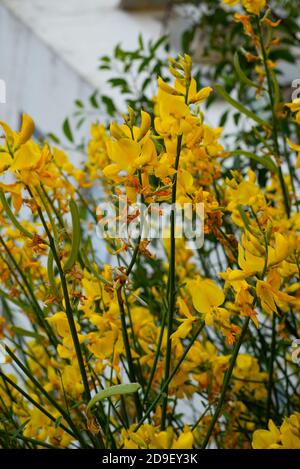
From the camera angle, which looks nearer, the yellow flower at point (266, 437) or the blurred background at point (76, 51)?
the yellow flower at point (266, 437)

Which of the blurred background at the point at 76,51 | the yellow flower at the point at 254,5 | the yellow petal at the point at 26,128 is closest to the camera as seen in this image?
the yellow petal at the point at 26,128

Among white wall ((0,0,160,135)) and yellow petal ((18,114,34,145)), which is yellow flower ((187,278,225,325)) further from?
white wall ((0,0,160,135))

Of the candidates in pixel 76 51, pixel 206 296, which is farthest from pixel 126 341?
pixel 76 51

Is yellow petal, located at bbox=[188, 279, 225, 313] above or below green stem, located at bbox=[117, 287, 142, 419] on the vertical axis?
above

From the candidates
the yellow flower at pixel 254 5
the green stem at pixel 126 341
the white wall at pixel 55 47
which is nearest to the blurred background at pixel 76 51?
the white wall at pixel 55 47

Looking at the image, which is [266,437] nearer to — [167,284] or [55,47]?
[167,284]

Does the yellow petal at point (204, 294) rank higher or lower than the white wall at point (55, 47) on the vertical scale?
lower

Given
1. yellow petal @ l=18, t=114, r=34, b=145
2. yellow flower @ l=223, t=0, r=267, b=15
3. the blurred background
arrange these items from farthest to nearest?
the blurred background → yellow flower @ l=223, t=0, r=267, b=15 → yellow petal @ l=18, t=114, r=34, b=145

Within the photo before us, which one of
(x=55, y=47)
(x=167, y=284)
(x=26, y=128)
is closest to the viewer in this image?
(x=26, y=128)

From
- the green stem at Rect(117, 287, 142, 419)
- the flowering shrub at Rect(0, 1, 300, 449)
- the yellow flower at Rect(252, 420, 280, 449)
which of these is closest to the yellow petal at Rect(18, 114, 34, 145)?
the flowering shrub at Rect(0, 1, 300, 449)

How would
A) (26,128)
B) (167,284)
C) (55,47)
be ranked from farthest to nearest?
(55,47) < (167,284) < (26,128)
